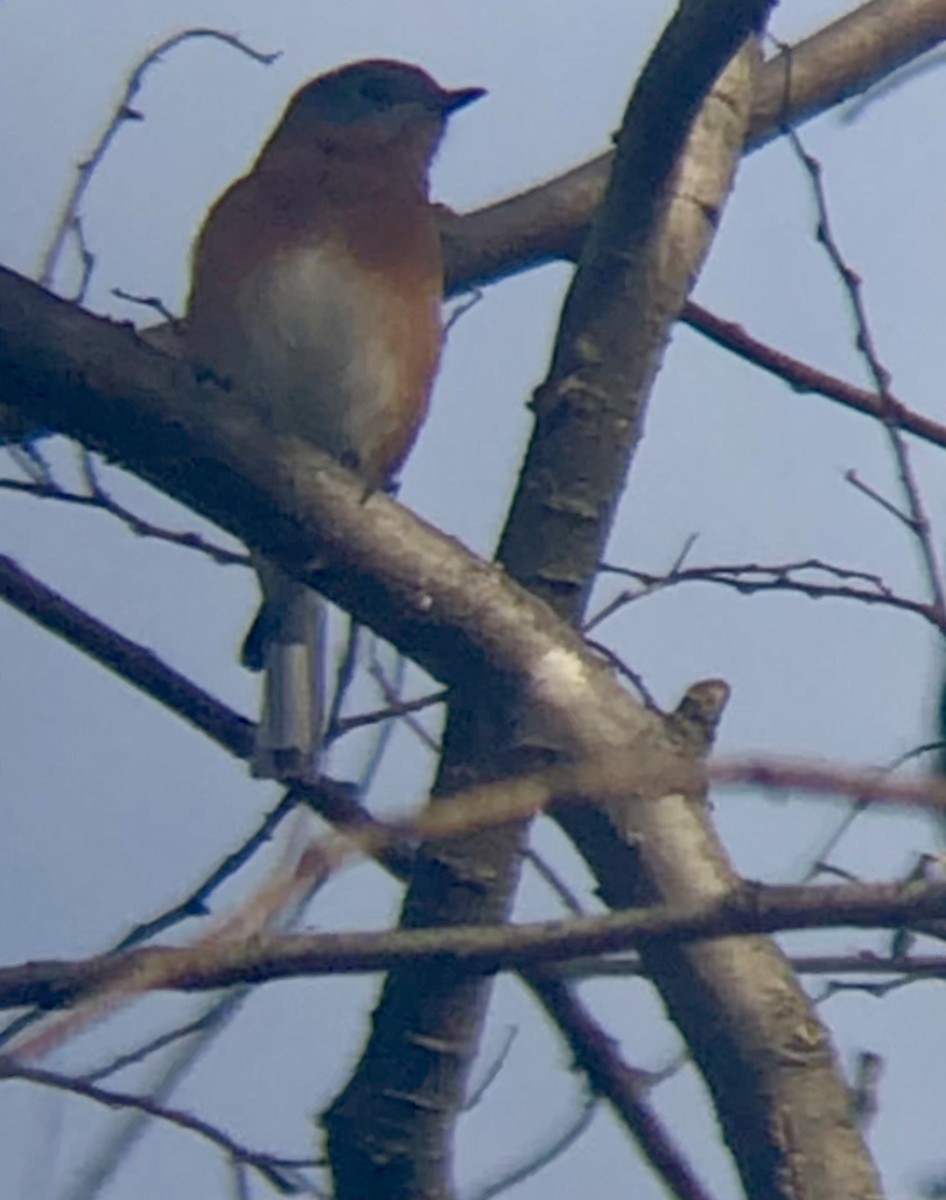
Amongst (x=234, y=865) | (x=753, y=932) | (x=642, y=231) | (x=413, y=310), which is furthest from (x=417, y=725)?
(x=753, y=932)

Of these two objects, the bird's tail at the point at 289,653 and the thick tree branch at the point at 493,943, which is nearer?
Answer: the thick tree branch at the point at 493,943

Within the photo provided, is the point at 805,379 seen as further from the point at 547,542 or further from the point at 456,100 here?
the point at 456,100

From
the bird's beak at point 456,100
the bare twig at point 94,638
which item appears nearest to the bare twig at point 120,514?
the bare twig at point 94,638

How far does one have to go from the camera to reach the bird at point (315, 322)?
4117mm

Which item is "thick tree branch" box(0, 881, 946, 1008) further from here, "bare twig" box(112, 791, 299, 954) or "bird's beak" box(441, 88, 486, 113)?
"bird's beak" box(441, 88, 486, 113)

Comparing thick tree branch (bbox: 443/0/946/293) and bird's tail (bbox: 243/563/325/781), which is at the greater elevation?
thick tree branch (bbox: 443/0/946/293)

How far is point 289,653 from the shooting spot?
4.22 m

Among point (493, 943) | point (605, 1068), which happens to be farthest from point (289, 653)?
point (493, 943)

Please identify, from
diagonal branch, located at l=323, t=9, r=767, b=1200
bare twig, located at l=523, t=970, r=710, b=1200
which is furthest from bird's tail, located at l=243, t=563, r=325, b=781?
bare twig, located at l=523, t=970, r=710, b=1200

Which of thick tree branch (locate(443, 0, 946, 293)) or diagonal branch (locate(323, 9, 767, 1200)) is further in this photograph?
thick tree branch (locate(443, 0, 946, 293))

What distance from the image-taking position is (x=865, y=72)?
3.83 m

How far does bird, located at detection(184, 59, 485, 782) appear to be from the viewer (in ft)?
13.5

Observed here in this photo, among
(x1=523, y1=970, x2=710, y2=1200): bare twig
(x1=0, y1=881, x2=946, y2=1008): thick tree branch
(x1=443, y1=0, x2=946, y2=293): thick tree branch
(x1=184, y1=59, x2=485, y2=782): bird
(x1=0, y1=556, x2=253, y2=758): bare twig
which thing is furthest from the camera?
(x1=184, y1=59, x2=485, y2=782): bird

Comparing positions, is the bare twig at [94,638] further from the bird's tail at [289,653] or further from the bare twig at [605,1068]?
Result: the bird's tail at [289,653]
